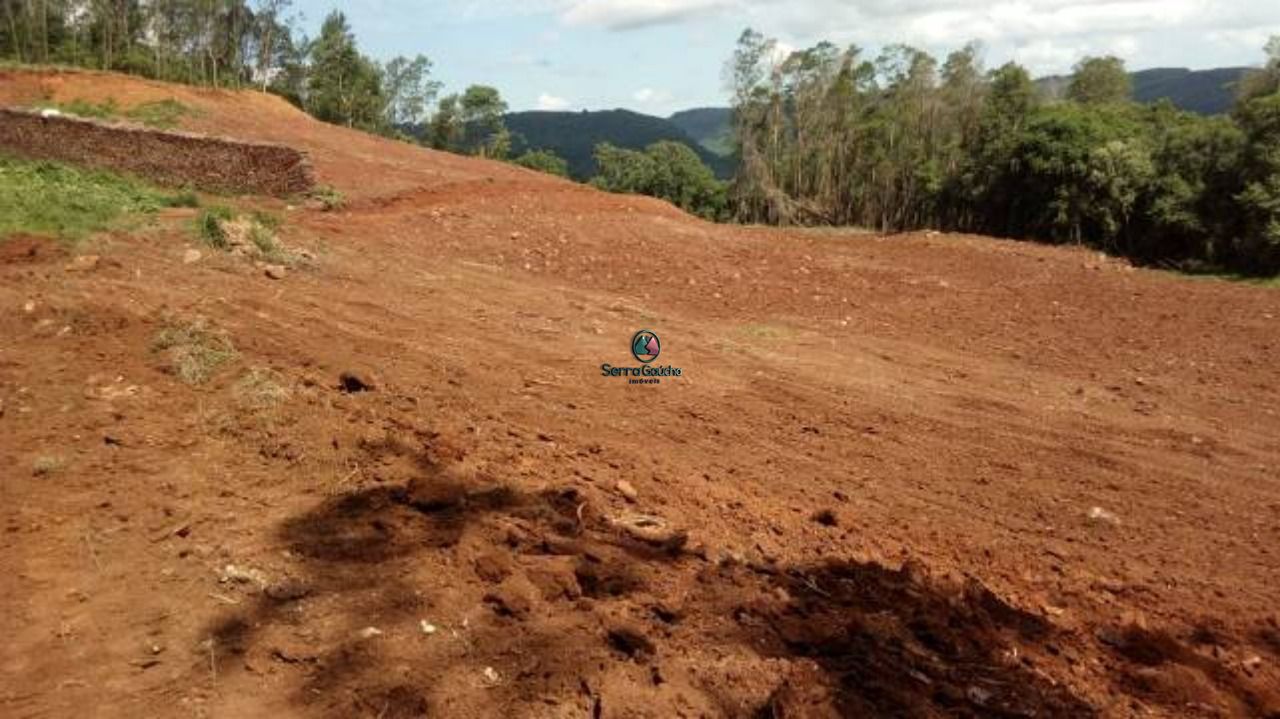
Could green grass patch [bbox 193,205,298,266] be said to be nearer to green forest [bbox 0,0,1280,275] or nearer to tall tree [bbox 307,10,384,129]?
green forest [bbox 0,0,1280,275]

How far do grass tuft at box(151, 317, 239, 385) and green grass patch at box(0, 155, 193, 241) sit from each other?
3653 mm

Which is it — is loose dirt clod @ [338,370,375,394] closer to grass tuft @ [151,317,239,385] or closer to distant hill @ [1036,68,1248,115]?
grass tuft @ [151,317,239,385]

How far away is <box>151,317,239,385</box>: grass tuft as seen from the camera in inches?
196

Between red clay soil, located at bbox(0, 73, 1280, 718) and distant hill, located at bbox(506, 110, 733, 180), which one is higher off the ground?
distant hill, located at bbox(506, 110, 733, 180)

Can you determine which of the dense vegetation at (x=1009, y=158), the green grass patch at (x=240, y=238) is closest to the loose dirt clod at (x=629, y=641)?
the green grass patch at (x=240, y=238)

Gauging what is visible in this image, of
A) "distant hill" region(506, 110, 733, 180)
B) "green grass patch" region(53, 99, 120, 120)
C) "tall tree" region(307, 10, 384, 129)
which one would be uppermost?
"distant hill" region(506, 110, 733, 180)

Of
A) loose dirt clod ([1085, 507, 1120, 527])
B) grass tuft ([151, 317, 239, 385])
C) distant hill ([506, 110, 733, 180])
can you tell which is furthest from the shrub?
distant hill ([506, 110, 733, 180])

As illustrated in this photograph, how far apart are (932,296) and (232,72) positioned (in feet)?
137

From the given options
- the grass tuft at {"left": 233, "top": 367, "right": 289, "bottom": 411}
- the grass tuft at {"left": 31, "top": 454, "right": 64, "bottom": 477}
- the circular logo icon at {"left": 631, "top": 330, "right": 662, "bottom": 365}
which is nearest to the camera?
the grass tuft at {"left": 31, "top": 454, "right": 64, "bottom": 477}

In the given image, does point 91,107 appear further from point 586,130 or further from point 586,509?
point 586,130

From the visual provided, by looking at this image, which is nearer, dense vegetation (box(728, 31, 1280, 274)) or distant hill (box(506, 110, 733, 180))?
dense vegetation (box(728, 31, 1280, 274))

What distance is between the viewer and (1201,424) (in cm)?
743

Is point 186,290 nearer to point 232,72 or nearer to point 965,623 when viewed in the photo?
point 965,623

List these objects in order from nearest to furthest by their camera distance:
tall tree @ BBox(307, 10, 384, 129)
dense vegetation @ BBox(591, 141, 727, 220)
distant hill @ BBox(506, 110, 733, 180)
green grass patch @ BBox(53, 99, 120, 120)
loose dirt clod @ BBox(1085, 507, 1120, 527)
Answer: loose dirt clod @ BBox(1085, 507, 1120, 527) → green grass patch @ BBox(53, 99, 120, 120) → tall tree @ BBox(307, 10, 384, 129) → dense vegetation @ BBox(591, 141, 727, 220) → distant hill @ BBox(506, 110, 733, 180)
